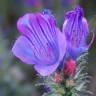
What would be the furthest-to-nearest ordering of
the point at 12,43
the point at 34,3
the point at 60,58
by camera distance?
the point at 34,3
the point at 12,43
the point at 60,58

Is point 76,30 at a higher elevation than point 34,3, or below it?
higher

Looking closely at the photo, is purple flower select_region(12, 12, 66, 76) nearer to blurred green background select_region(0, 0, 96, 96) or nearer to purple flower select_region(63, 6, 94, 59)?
purple flower select_region(63, 6, 94, 59)

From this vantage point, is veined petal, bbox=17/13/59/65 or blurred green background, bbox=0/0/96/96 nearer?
veined petal, bbox=17/13/59/65

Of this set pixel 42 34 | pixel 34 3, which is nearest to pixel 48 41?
pixel 42 34

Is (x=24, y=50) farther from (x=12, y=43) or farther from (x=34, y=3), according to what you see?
(x=34, y=3)

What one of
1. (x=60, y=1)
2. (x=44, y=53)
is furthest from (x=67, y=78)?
(x=60, y=1)

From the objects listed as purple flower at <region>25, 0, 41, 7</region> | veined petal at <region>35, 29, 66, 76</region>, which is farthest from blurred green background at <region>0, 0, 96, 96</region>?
veined petal at <region>35, 29, 66, 76</region>

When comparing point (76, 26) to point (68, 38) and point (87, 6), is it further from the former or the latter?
point (87, 6)
